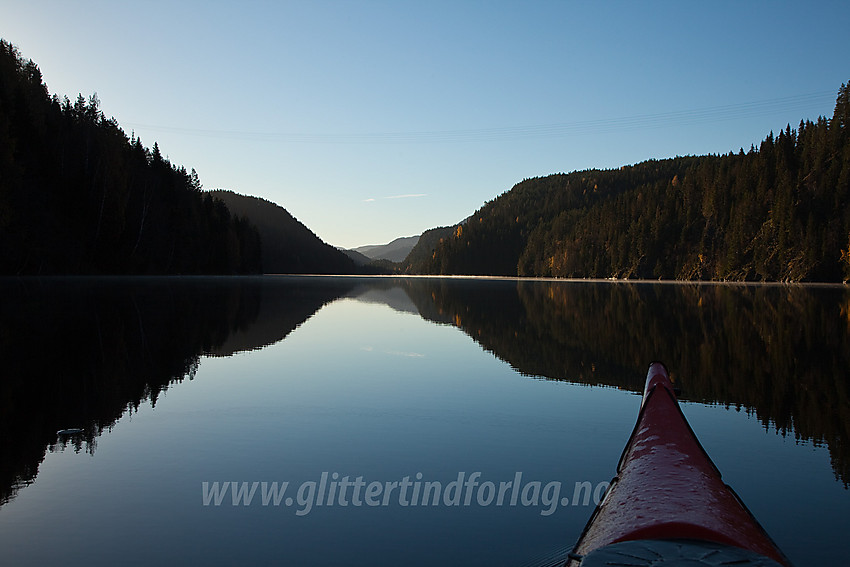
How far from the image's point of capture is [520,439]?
9.84m

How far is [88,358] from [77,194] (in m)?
67.7

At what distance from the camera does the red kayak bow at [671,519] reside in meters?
3.74

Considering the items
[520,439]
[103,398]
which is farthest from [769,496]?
[103,398]

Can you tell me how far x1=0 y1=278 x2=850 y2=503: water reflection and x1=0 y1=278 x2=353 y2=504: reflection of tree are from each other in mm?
37

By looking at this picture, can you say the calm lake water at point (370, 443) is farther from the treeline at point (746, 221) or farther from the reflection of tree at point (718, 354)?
the treeline at point (746, 221)

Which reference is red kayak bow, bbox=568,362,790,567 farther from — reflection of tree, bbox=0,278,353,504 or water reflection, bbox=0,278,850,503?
reflection of tree, bbox=0,278,353,504

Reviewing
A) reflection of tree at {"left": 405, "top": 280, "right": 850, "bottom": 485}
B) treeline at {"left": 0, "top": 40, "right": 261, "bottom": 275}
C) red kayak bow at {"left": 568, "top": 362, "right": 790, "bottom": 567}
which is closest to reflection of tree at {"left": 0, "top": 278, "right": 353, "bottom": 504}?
red kayak bow at {"left": 568, "top": 362, "right": 790, "bottom": 567}

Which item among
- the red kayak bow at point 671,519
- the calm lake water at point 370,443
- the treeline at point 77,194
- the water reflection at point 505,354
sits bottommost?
the calm lake water at point 370,443

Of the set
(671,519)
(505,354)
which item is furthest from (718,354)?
(671,519)

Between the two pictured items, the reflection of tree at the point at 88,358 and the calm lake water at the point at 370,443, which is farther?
the reflection of tree at the point at 88,358

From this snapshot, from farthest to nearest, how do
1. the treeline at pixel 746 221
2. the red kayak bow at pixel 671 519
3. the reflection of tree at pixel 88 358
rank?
the treeline at pixel 746 221, the reflection of tree at pixel 88 358, the red kayak bow at pixel 671 519

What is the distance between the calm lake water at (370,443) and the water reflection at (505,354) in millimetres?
102

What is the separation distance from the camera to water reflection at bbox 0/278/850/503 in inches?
414

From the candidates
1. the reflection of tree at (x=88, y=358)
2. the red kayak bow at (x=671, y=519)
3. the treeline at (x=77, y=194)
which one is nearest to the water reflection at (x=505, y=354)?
the reflection of tree at (x=88, y=358)
